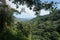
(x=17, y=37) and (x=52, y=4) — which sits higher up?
(x=52, y=4)

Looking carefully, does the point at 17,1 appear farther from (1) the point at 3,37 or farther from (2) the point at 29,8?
(1) the point at 3,37

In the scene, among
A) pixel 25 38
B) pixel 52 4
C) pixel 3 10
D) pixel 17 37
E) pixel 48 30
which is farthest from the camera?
pixel 48 30

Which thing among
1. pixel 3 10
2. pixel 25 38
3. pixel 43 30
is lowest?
pixel 43 30

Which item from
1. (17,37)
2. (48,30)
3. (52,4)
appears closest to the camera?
(52,4)

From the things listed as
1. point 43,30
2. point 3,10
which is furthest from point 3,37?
point 43,30

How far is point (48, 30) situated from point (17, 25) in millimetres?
31410

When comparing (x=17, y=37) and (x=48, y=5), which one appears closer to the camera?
(x=48, y=5)

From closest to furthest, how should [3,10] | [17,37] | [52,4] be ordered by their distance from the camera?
1. [52,4]
2. [3,10]
3. [17,37]

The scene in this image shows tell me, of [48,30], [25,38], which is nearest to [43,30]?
[48,30]

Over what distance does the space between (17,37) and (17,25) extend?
89cm

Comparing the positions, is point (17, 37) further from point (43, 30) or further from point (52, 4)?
point (43, 30)

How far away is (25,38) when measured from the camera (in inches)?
578

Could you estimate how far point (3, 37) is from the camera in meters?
13.3

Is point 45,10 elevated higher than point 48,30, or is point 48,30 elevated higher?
point 45,10
